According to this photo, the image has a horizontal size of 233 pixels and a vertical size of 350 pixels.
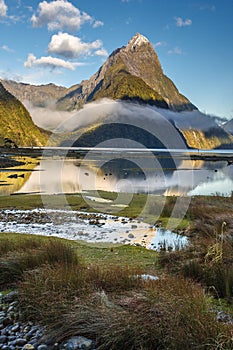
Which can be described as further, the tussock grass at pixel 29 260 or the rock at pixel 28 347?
the tussock grass at pixel 29 260

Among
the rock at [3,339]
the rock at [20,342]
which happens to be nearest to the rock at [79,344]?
the rock at [20,342]

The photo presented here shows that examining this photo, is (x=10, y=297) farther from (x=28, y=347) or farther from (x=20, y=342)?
(x=28, y=347)

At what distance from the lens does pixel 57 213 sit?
21359 millimetres

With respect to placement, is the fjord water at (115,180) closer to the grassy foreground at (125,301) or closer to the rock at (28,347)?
the grassy foreground at (125,301)

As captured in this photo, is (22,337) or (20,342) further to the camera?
(22,337)

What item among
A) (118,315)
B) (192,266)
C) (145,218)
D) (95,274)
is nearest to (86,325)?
(118,315)

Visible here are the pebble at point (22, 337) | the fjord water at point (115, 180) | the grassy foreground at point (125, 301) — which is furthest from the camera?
the fjord water at point (115, 180)

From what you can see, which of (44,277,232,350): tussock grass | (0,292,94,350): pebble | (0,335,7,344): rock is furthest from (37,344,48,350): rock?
(0,335,7,344): rock

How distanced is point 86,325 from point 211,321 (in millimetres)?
1719

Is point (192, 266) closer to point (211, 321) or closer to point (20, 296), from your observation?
point (211, 321)

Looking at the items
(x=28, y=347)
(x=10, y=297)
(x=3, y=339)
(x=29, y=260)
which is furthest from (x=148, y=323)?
(x=29, y=260)

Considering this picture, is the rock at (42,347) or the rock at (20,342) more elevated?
the rock at (42,347)

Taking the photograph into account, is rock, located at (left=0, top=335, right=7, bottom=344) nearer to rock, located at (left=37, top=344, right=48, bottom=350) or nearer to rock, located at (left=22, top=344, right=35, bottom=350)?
rock, located at (left=22, top=344, right=35, bottom=350)

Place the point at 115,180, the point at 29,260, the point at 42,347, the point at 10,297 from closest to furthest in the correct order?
the point at 42,347 < the point at 10,297 < the point at 29,260 < the point at 115,180
